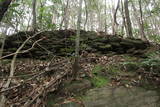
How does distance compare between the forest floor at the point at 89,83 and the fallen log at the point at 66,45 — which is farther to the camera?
the fallen log at the point at 66,45

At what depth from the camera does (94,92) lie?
9.91 ft

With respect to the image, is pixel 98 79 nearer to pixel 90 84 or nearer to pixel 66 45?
pixel 90 84

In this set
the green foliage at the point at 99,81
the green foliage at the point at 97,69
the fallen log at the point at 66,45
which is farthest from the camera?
the fallen log at the point at 66,45

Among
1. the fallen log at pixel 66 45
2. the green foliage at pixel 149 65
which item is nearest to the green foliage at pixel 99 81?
the green foliage at pixel 149 65

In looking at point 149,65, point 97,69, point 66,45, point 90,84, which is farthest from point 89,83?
point 66,45

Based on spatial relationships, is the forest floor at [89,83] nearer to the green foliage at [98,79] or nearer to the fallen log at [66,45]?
the green foliage at [98,79]

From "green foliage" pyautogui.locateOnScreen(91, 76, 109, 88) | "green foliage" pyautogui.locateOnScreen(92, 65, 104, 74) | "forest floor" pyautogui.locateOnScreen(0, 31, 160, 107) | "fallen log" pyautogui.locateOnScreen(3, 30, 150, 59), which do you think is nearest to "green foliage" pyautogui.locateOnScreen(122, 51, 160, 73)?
"forest floor" pyautogui.locateOnScreen(0, 31, 160, 107)

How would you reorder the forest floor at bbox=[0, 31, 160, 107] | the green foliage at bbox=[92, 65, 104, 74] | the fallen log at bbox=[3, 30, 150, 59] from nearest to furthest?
the forest floor at bbox=[0, 31, 160, 107] < the green foliage at bbox=[92, 65, 104, 74] < the fallen log at bbox=[3, 30, 150, 59]

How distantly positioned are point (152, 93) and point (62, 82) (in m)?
1.87

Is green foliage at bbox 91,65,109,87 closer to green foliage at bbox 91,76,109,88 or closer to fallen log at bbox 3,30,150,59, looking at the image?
green foliage at bbox 91,76,109,88

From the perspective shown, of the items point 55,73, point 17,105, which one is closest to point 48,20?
point 55,73

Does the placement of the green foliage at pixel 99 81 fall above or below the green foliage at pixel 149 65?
below

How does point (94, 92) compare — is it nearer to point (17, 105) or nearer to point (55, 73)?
point (55, 73)

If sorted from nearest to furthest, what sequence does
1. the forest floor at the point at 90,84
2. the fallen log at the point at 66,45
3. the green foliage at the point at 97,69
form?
the forest floor at the point at 90,84
the green foliage at the point at 97,69
the fallen log at the point at 66,45
